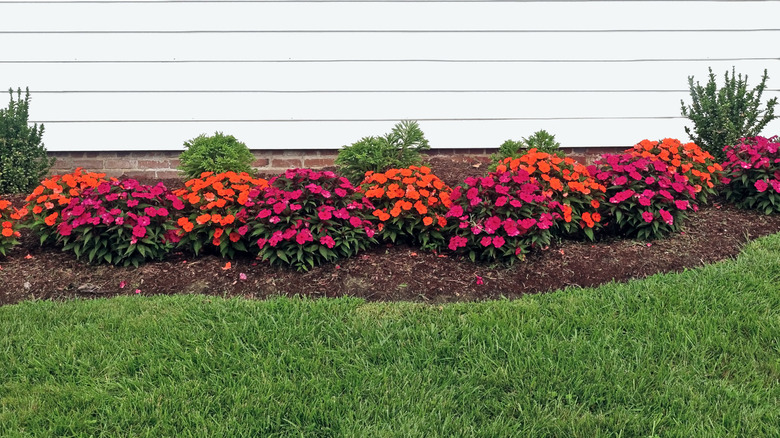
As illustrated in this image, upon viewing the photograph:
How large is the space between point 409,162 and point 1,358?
9.79ft

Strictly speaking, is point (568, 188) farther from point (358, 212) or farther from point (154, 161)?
point (154, 161)

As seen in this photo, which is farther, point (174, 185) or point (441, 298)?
point (174, 185)

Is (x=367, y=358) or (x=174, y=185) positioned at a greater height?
(x=174, y=185)

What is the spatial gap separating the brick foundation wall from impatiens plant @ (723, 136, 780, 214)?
6.47 ft

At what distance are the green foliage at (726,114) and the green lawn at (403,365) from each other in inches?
84.5

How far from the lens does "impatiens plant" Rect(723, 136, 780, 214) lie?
4.14 metres

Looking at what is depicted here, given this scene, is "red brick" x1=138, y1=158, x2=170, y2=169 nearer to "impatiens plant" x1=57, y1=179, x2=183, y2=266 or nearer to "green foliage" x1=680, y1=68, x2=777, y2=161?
"impatiens plant" x1=57, y1=179, x2=183, y2=266

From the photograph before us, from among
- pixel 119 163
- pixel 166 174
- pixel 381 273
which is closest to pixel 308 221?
pixel 381 273

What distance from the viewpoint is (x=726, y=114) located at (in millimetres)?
4898

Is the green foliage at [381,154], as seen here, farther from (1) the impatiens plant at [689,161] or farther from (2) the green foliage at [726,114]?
(2) the green foliage at [726,114]

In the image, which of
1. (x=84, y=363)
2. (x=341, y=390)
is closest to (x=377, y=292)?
(x=341, y=390)

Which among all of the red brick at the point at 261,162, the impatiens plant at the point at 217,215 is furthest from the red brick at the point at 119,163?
the impatiens plant at the point at 217,215

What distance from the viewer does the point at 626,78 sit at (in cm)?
551

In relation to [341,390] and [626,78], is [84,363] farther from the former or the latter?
[626,78]
